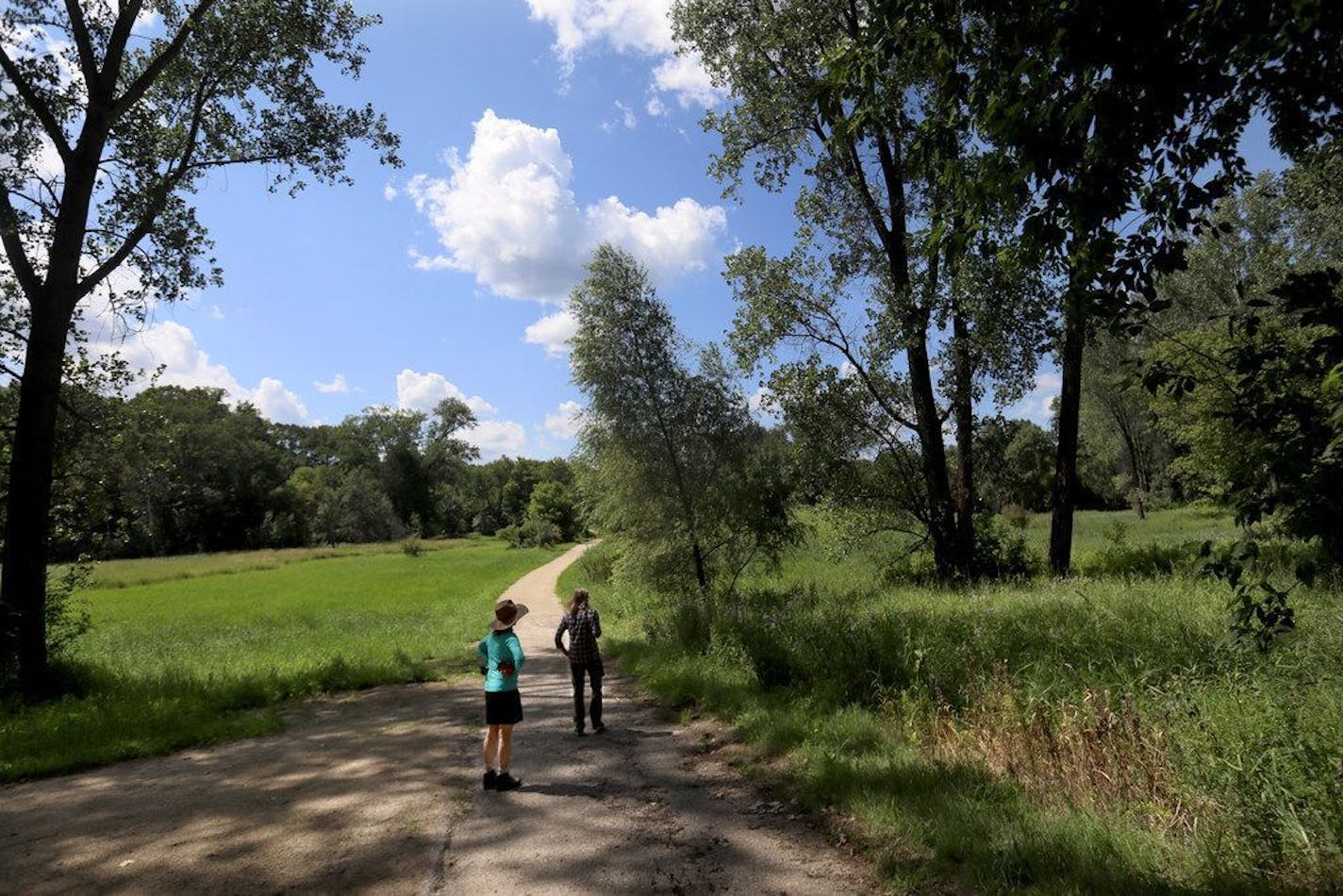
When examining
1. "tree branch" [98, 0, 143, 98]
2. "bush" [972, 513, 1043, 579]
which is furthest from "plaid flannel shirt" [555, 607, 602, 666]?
"bush" [972, 513, 1043, 579]

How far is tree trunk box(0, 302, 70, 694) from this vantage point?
10.3m

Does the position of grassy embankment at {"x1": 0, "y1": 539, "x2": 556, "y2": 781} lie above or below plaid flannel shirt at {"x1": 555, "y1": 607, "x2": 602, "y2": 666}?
below

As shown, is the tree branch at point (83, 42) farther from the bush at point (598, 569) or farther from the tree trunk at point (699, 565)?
the bush at point (598, 569)

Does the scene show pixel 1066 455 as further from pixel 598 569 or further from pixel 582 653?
pixel 598 569

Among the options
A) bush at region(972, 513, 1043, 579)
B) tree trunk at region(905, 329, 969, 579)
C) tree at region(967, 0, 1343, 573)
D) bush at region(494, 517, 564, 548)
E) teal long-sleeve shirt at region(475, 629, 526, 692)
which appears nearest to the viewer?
tree at region(967, 0, 1343, 573)

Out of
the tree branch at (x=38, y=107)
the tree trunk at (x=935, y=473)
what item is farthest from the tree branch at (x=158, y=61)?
the tree trunk at (x=935, y=473)

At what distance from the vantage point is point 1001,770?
5.51 meters

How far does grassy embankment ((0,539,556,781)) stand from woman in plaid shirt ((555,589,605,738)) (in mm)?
4327

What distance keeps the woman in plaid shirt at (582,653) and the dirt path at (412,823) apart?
294 millimetres

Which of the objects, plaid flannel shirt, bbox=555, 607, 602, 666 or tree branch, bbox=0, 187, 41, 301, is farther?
tree branch, bbox=0, 187, 41, 301

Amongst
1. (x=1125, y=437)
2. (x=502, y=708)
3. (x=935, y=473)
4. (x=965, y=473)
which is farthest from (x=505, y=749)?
(x=1125, y=437)

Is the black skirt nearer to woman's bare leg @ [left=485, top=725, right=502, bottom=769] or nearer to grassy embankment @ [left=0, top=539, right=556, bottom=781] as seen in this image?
woman's bare leg @ [left=485, top=725, right=502, bottom=769]

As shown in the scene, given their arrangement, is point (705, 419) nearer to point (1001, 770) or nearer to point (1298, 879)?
point (1001, 770)

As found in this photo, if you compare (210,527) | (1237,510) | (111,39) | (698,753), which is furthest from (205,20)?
(210,527)
